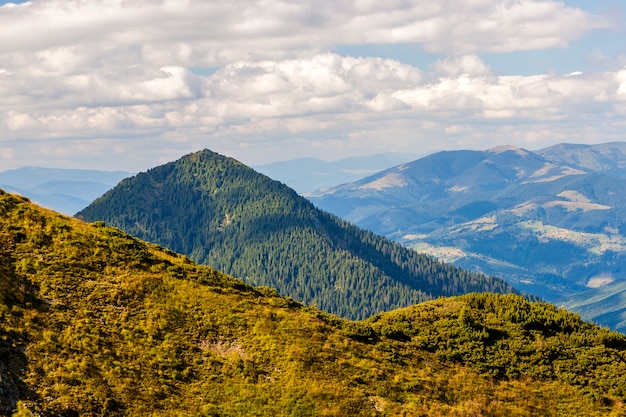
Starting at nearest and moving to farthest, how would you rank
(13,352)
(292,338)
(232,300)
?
1. (13,352)
2. (292,338)
3. (232,300)

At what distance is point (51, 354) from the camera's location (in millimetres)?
38812

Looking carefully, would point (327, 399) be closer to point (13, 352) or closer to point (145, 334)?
point (145, 334)

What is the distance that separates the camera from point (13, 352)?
123ft

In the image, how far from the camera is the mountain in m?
38.7

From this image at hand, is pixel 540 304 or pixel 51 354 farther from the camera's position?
pixel 540 304

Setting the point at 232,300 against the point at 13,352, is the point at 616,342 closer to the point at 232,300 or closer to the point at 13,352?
the point at 232,300

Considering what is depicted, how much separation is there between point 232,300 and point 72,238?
602 inches

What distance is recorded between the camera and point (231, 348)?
45.2 m

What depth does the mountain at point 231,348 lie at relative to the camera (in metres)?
38.7

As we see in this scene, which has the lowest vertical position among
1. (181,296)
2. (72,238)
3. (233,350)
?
(233,350)

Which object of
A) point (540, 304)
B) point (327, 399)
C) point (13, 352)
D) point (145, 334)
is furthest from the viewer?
point (540, 304)

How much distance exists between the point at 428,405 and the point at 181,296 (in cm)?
2171

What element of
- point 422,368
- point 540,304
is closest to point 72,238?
point 422,368

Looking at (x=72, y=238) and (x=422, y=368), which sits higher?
(x=72, y=238)
